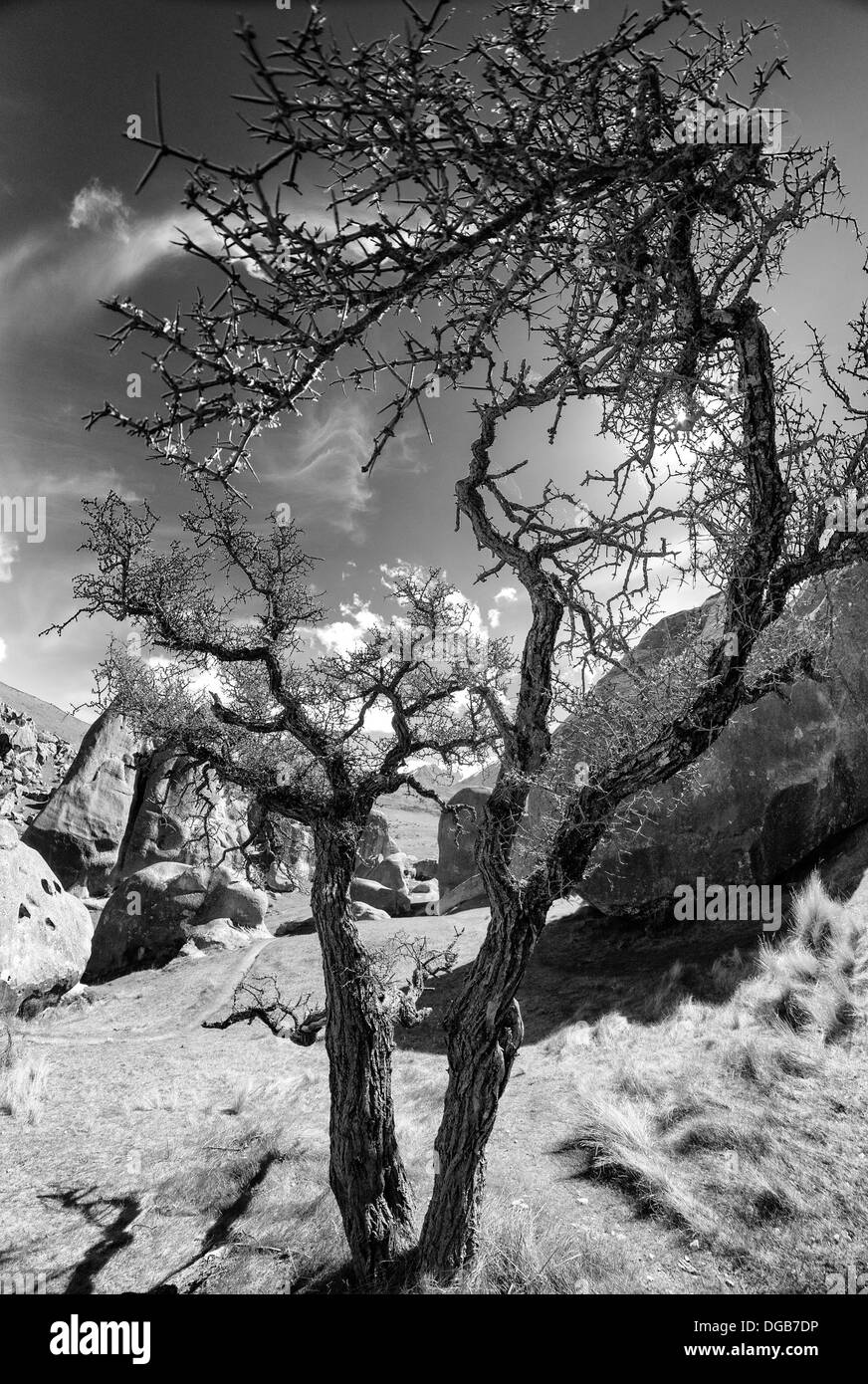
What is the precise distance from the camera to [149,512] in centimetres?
642

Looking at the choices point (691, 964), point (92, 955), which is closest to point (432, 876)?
point (92, 955)

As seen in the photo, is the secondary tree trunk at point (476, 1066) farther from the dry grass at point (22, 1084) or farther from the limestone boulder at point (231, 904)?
the limestone boulder at point (231, 904)

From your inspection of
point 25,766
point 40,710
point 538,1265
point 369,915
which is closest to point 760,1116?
point 538,1265

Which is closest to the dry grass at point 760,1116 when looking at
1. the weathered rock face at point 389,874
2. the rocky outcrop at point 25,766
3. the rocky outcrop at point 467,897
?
the rocky outcrop at point 467,897

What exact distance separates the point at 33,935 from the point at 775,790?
49.5ft

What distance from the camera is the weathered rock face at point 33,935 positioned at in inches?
508

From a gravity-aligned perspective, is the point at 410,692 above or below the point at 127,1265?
above

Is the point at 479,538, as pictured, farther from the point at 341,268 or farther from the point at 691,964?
the point at 691,964

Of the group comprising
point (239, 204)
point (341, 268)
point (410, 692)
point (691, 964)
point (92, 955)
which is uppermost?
point (341, 268)

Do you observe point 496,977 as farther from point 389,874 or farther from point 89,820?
point 89,820

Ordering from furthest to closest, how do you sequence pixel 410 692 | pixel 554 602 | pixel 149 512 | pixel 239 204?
pixel 410 692
pixel 149 512
pixel 554 602
pixel 239 204

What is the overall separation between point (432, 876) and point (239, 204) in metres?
32.4

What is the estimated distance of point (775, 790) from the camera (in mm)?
12797

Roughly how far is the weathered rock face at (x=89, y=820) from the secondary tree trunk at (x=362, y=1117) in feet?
65.5
